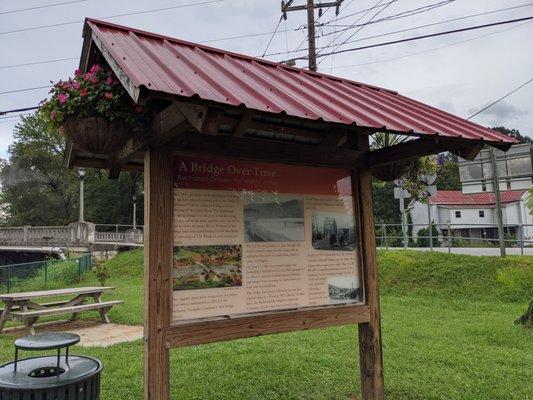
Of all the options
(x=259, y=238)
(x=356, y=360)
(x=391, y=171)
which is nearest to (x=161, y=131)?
(x=259, y=238)

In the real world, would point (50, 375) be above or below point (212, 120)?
below

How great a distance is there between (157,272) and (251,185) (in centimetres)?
105

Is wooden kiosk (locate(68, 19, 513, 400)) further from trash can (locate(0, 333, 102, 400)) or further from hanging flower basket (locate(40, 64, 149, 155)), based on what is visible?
trash can (locate(0, 333, 102, 400))

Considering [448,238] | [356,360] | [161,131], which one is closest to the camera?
[161,131]

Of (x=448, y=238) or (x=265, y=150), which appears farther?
(x=448, y=238)

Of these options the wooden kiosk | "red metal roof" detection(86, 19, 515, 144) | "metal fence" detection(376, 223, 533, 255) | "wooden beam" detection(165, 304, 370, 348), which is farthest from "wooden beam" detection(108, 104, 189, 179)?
"metal fence" detection(376, 223, 533, 255)

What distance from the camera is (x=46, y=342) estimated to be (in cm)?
318

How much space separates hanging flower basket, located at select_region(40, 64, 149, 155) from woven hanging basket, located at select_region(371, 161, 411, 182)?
2660 mm

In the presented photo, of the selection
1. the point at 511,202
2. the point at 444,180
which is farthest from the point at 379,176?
the point at 444,180

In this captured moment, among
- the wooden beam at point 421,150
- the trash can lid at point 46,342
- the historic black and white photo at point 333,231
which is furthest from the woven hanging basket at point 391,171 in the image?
the trash can lid at point 46,342

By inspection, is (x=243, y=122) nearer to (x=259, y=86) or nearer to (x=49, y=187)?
(x=259, y=86)

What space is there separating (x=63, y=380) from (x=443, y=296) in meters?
9.95

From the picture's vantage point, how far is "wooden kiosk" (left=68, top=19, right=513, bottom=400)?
2.99 m

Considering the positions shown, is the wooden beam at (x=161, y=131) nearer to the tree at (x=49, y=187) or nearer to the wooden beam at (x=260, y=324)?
the wooden beam at (x=260, y=324)
